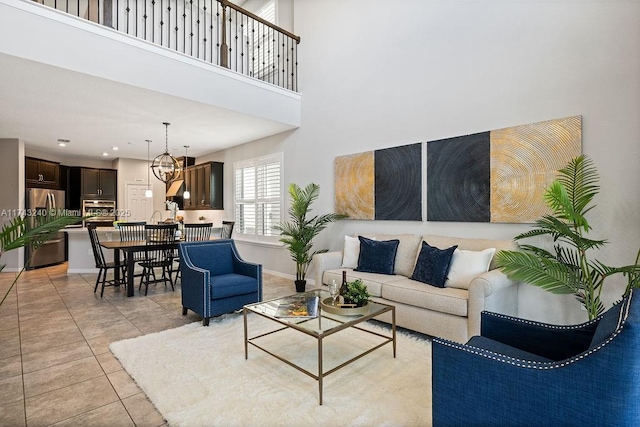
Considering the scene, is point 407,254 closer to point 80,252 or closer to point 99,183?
point 80,252

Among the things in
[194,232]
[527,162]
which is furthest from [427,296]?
[194,232]

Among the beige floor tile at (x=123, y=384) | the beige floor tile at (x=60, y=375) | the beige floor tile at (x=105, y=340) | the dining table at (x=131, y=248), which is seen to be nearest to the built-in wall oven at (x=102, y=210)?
the dining table at (x=131, y=248)

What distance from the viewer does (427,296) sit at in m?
3.12

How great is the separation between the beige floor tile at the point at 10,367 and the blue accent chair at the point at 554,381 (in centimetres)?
307

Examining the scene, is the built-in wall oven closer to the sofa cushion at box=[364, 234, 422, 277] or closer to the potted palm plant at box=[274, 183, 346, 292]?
the potted palm plant at box=[274, 183, 346, 292]

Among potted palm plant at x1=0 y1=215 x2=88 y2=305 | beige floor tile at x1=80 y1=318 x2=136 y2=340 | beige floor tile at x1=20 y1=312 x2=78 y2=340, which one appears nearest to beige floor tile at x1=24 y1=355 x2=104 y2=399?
beige floor tile at x1=80 y1=318 x2=136 y2=340

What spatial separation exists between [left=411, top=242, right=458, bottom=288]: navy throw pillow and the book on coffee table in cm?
120

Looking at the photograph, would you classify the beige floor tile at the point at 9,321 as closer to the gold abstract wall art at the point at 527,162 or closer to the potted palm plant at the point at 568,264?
the potted palm plant at the point at 568,264

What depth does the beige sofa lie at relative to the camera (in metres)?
2.84

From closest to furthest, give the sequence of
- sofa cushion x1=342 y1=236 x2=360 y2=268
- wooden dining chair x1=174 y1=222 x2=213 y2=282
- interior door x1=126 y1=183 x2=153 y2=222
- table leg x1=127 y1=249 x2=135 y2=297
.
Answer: sofa cushion x1=342 y1=236 x2=360 y2=268 < table leg x1=127 y1=249 x2=135 y2=297 < wooden dining chair x1=174 y1=222 x2=213 y2=282 < interior door x1=126 y1=183 x2=153 y2=222

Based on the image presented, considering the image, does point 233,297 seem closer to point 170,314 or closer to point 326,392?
point 170,314

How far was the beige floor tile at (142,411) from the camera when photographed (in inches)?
77.2

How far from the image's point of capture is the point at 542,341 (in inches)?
74.0

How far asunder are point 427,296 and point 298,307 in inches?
48.8
